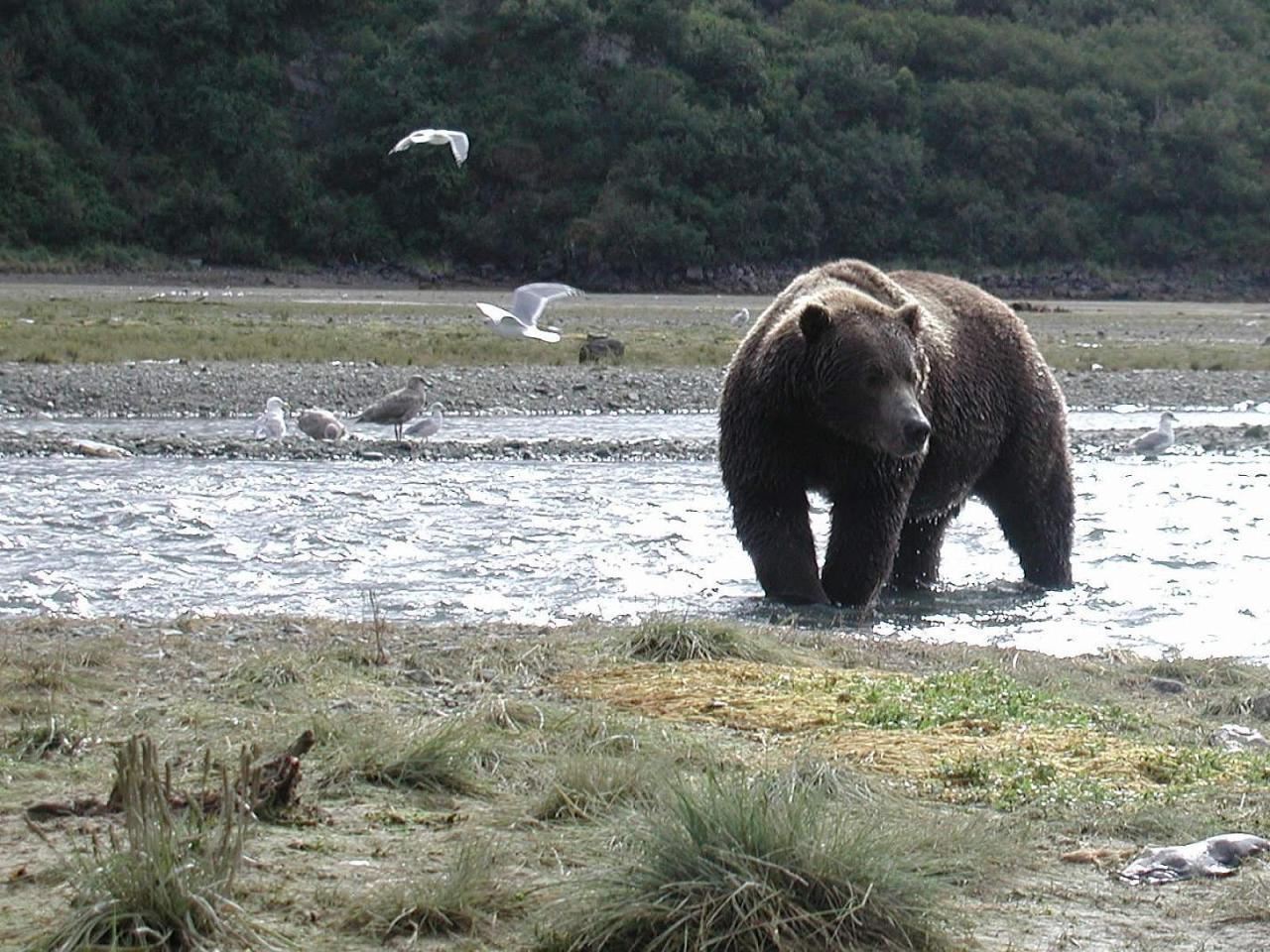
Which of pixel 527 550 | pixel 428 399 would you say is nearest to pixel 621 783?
pixel 527 550

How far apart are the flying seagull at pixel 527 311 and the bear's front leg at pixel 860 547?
527 cm

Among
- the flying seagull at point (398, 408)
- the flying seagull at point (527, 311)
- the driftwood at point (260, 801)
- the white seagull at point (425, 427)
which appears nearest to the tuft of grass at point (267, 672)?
the driftwood at point (260, 801)

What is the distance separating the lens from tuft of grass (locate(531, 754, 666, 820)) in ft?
15.3

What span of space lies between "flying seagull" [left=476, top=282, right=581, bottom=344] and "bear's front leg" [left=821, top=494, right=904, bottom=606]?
207 inches

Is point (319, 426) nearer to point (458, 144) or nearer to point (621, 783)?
point (458, 144)

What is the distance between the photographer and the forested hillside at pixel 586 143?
2320 inches

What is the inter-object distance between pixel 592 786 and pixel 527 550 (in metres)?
6.31

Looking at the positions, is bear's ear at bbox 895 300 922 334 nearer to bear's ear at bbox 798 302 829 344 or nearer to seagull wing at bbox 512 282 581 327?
bear's ear at bbox 798 302 829 344

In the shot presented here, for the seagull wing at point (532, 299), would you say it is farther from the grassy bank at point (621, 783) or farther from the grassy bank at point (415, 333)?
the grassy bank at point (415, 333)

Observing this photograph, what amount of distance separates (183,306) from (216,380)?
15.9 m

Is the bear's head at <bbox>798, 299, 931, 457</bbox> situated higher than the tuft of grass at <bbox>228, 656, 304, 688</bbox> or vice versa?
the bear's head at <bbox>798, 299, 931, 457</bbox>

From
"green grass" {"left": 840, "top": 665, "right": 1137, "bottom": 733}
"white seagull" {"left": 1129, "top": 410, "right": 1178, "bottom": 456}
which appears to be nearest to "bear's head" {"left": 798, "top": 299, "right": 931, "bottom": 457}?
"green grass" {"left": 840, "top": 665, "right": 1137, "bottom": 733}

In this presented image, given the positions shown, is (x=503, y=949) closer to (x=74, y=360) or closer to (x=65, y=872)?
(x=65, y=872)

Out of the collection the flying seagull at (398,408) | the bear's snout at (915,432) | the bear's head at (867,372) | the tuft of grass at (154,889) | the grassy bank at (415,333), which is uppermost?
the bear's head at (867,372)
